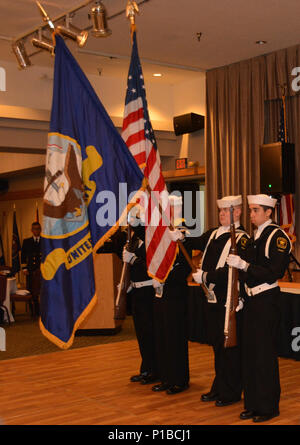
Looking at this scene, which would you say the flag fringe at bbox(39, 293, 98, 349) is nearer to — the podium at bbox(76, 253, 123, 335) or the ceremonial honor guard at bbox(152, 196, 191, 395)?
the ceremonial honor guard at bbox(152, 196, 191, 395)

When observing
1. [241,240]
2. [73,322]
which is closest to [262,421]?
[241,240]

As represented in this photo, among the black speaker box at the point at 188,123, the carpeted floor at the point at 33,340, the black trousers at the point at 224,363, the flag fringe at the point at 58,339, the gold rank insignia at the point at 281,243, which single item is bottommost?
the carpeted floor at the point at 33,340

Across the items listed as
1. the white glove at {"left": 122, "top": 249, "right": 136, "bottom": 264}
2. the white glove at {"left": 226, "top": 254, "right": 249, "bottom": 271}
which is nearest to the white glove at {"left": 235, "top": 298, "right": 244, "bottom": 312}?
the white glove at {"left": 226, "top": 254, "right": 249, "bottom": 271}

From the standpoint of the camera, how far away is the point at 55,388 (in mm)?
5703

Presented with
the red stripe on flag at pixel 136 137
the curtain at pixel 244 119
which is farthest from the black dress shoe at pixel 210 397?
the curtain at pixel 244 119

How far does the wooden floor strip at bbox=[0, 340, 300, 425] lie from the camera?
4.70 metres

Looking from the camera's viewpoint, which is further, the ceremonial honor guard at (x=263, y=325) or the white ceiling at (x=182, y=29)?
the white ceiling at (x=182, y=29)

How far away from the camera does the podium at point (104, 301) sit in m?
8.27

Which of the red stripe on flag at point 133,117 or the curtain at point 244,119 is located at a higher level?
the curtain at point 244,119

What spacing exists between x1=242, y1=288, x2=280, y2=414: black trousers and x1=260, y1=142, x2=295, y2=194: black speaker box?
397 centimetres

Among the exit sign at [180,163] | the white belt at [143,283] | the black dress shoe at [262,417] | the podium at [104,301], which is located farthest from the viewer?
the exit sign at [180,163]

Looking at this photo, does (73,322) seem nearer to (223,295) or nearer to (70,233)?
(70,233)

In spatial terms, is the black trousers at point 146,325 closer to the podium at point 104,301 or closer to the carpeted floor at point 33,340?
the carpeted floor at point 33,340

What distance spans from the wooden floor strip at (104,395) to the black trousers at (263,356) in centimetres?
15
